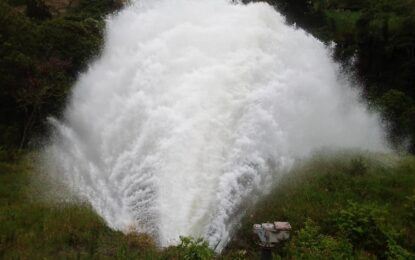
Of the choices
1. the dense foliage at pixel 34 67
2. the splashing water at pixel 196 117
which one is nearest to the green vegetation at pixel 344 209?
the splashing water at pixel 196 117

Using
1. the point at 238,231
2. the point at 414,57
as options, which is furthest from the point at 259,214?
the point at 414,57

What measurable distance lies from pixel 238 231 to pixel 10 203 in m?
5.52

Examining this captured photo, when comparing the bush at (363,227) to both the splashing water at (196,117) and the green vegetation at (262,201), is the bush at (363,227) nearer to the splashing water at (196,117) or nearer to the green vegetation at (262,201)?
the green vegetation at (262,201)

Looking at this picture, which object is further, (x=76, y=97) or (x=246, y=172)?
(x=76, y=97)

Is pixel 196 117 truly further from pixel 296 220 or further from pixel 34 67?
pixel 34 67

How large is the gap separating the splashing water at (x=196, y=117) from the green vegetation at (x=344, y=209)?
610mm

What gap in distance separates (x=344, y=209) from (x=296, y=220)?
1.12 meters

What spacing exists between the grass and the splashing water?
24.7 inches

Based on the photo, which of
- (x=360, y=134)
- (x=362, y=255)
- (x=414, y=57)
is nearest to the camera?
(x=362, y=255)

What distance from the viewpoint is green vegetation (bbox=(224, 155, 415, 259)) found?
871 centimetres

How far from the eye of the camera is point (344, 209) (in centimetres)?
1044

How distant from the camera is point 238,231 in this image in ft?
33.1

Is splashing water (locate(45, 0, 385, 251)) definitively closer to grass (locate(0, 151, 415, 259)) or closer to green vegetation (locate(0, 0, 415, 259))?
grass (locate(0, 151, 415, 259))

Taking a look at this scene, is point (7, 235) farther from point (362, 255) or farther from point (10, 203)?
point (362, 255)
